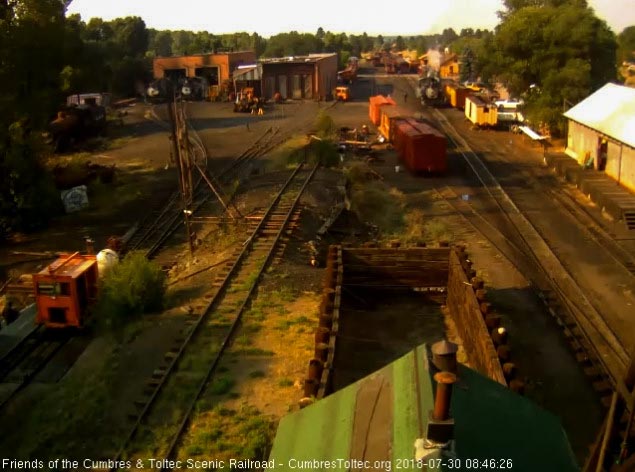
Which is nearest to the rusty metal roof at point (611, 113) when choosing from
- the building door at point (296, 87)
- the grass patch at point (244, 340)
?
the grass patch at point (244, 340)

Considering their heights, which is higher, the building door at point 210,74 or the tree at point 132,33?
the tree at point 132,33

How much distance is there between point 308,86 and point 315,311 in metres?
51.2

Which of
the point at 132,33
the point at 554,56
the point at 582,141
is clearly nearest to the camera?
the point at 582,141

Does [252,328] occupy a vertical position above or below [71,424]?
above

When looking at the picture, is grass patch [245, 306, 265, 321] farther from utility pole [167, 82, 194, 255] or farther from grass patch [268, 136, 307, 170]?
grass patch [268, 136, 307, 170]

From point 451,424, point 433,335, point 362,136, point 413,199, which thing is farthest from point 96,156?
point 451,424

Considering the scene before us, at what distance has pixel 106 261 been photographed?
16.4 m

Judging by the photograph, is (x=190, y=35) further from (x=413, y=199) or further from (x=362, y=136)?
(x=413, y=199)

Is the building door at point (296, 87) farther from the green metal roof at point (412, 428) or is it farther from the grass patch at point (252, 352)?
the green metal roof at point (412, 428)

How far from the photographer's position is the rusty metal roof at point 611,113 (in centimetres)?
2554

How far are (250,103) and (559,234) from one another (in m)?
37.3

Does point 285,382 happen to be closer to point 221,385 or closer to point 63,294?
point 221,385

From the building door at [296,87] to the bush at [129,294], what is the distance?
49.8 metres

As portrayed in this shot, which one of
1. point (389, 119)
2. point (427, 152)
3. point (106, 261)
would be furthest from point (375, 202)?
point (389, 119)
